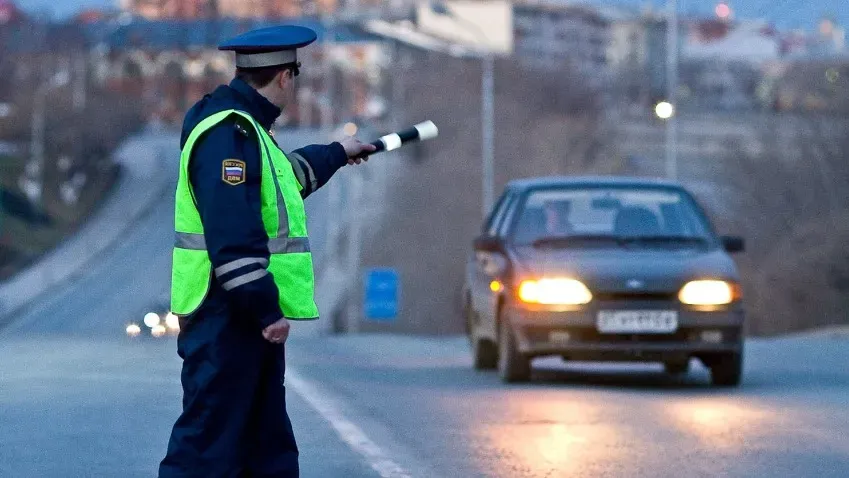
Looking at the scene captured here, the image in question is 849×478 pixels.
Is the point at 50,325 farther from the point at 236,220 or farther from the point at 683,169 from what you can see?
the point at 236,220

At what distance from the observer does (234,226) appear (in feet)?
20.1

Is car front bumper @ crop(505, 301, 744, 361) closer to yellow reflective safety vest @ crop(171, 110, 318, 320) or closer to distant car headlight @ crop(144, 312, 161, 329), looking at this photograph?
yellow reflective safety vest @ crop(171, 110, 318, 320)

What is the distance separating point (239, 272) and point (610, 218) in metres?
10.1

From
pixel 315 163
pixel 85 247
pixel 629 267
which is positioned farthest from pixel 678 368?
pixel 85 247

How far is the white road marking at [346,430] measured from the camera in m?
9.35

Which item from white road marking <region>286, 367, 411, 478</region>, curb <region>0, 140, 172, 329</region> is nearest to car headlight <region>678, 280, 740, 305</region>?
white road marking <region>286, 367, 411, 478</region>

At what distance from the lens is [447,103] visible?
395ft

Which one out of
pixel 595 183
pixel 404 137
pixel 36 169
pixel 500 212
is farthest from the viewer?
pixel 36 169

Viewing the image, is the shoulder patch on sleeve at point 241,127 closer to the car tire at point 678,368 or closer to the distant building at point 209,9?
the car tire at point 678,368

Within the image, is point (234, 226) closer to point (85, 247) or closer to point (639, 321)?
point (639, 321)

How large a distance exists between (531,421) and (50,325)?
67.6 meters

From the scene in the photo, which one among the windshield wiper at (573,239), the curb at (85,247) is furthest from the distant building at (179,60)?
the windshield wiper at (573,239)

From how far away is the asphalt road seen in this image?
948 cm

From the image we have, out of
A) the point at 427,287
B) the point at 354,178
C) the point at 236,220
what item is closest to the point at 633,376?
the point at 236,220
